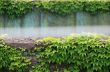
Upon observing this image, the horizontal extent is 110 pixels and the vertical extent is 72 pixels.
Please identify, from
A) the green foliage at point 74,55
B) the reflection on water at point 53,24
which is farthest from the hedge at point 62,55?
the reflection on water at point 53,24

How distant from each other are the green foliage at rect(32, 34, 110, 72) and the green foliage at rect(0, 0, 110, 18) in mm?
2206

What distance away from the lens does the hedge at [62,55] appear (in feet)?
21.6

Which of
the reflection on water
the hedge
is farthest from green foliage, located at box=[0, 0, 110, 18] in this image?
the hedge

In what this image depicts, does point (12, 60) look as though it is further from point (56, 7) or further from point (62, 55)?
point (56, 7)

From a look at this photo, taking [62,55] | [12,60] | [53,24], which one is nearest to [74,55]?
[62,55]

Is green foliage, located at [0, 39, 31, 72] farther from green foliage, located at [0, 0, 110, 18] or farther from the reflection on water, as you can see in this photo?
green foliage, located at [0, 0, 110, 18]

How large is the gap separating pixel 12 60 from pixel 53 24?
2.65 m

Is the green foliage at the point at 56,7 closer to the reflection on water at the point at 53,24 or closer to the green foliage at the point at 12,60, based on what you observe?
the reflection on water at the point at 53,24

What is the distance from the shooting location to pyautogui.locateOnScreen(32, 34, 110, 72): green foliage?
6.57 m

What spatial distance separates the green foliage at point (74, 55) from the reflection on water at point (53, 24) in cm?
215

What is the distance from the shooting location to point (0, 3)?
28.9 feet

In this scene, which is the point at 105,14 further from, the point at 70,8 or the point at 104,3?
the point at 70,8

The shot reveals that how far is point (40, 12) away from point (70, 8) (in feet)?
3.11

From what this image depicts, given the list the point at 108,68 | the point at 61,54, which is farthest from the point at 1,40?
the point at 108,68
